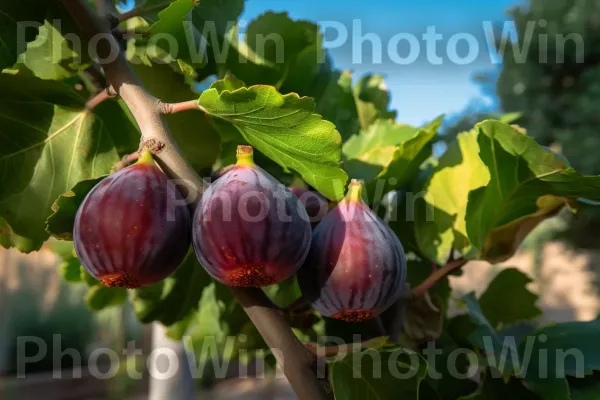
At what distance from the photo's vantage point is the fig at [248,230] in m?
0.27

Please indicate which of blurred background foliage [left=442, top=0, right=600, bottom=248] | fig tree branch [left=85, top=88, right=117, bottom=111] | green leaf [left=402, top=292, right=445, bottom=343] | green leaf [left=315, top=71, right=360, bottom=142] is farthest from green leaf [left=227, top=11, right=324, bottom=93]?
blurred background foliage [left=442, top=0, right=600, bottom=248]

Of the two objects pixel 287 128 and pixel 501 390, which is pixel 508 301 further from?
pixel 287 128

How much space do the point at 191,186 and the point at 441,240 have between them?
0.87ft

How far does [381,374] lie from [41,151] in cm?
29

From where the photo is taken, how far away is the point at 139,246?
0.90ft

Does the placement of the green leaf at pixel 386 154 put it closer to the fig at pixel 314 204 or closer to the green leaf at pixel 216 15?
the fig at pixel 314 204

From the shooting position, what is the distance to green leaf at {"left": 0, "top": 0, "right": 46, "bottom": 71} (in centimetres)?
35

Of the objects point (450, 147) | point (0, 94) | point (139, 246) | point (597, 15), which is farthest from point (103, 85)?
point (597, 15)

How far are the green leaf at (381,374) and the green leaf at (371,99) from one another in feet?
1.06

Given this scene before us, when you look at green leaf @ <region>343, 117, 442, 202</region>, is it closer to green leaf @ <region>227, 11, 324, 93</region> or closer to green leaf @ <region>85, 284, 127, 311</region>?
green leaf @ <region>227, 11, 324, 93</region>

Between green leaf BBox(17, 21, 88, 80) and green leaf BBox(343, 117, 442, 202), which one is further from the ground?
green leaf BBox(17, 21, 88, 80)

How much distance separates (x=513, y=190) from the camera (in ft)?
1.42

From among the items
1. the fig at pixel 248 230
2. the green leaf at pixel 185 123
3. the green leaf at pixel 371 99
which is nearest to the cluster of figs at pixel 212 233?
the fig at pixel 248 230

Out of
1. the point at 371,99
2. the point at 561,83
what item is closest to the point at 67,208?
the point at 371,99
